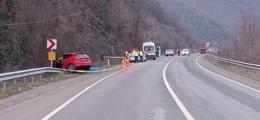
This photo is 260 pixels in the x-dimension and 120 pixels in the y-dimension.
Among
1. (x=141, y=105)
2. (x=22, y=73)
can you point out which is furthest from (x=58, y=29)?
(x=141, y=105)

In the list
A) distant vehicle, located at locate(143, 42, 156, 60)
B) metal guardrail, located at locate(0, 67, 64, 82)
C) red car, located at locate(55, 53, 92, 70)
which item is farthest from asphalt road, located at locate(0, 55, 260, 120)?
distant vehicle, located at locate(143, 42, 156, 60)

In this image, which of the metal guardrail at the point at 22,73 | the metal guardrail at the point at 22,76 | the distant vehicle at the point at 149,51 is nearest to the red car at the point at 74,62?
the metal guardrail at the point at 22,76

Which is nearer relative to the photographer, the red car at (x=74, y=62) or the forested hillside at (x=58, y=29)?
the red car at (x=74, y=62)

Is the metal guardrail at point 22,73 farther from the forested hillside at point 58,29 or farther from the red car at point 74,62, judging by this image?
the forested hillside at point 58,29

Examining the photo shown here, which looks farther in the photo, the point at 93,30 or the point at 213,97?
the point at 93,30

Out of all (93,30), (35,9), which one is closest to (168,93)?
(35,9)

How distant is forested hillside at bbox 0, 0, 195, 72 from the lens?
1533 inches

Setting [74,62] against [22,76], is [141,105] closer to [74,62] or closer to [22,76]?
[22,76]

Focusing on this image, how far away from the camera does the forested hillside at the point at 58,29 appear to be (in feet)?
128

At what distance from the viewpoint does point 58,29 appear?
47.0 m

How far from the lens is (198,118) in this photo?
13227mm

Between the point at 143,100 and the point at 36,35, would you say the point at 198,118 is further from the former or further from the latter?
the point at 36,35

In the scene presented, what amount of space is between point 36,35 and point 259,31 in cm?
3309

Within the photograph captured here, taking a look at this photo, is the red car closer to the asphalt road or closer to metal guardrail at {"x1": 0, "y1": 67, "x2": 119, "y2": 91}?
metal guardrail at {"x1": 0, "y1": 67, "x2": 119, "y2": 91}
